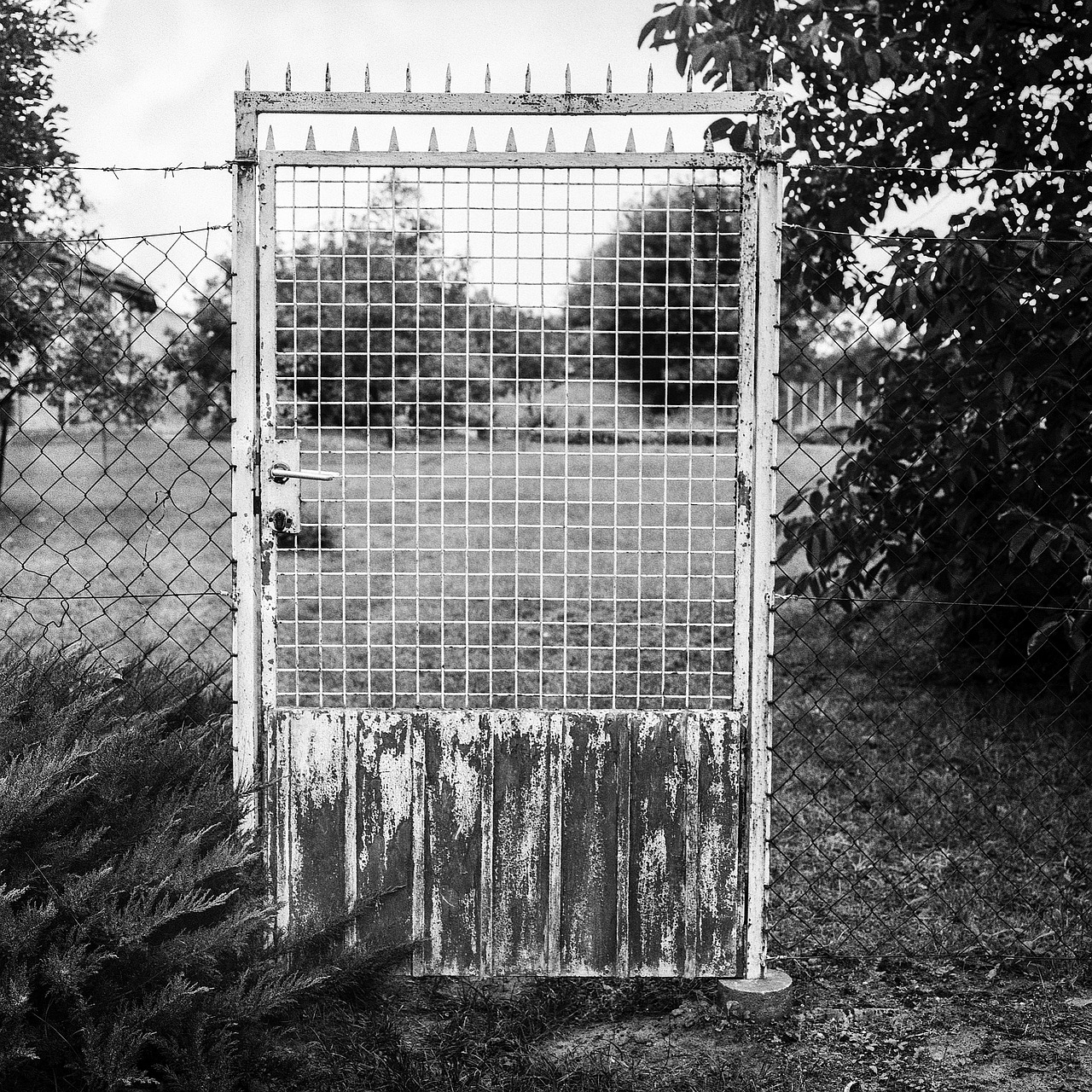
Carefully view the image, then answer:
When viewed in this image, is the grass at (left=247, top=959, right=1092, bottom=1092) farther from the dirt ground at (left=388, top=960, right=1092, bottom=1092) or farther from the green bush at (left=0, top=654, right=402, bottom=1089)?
the green bush at (left=0, top=654, right=402, bottom=1089)

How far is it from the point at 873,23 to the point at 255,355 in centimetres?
337

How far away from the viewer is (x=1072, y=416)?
15.3 ft

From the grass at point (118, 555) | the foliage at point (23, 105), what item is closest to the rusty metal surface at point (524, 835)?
the grass at point (118, 555)

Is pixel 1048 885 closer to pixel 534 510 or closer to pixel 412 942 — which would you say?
pixel 412 942

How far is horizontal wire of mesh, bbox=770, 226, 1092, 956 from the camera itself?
3.74 metres

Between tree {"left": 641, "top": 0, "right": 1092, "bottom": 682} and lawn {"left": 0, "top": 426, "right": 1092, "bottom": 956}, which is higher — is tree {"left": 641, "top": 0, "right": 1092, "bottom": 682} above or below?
above

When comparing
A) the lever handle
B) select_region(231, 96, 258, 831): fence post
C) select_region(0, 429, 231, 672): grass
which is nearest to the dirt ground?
select_region(231, 96, 258, 831): fence post

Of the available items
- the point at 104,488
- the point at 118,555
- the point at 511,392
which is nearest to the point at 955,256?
the point at 511,392

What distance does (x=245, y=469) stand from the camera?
281cm

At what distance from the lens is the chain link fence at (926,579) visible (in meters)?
3.60

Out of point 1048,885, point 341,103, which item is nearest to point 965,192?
point 1048,885

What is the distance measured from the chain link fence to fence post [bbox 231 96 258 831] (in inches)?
4.0

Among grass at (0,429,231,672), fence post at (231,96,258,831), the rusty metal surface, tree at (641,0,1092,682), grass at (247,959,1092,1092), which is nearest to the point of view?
grass at (247,959,1092,1092)

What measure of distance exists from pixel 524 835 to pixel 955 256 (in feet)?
9.29
